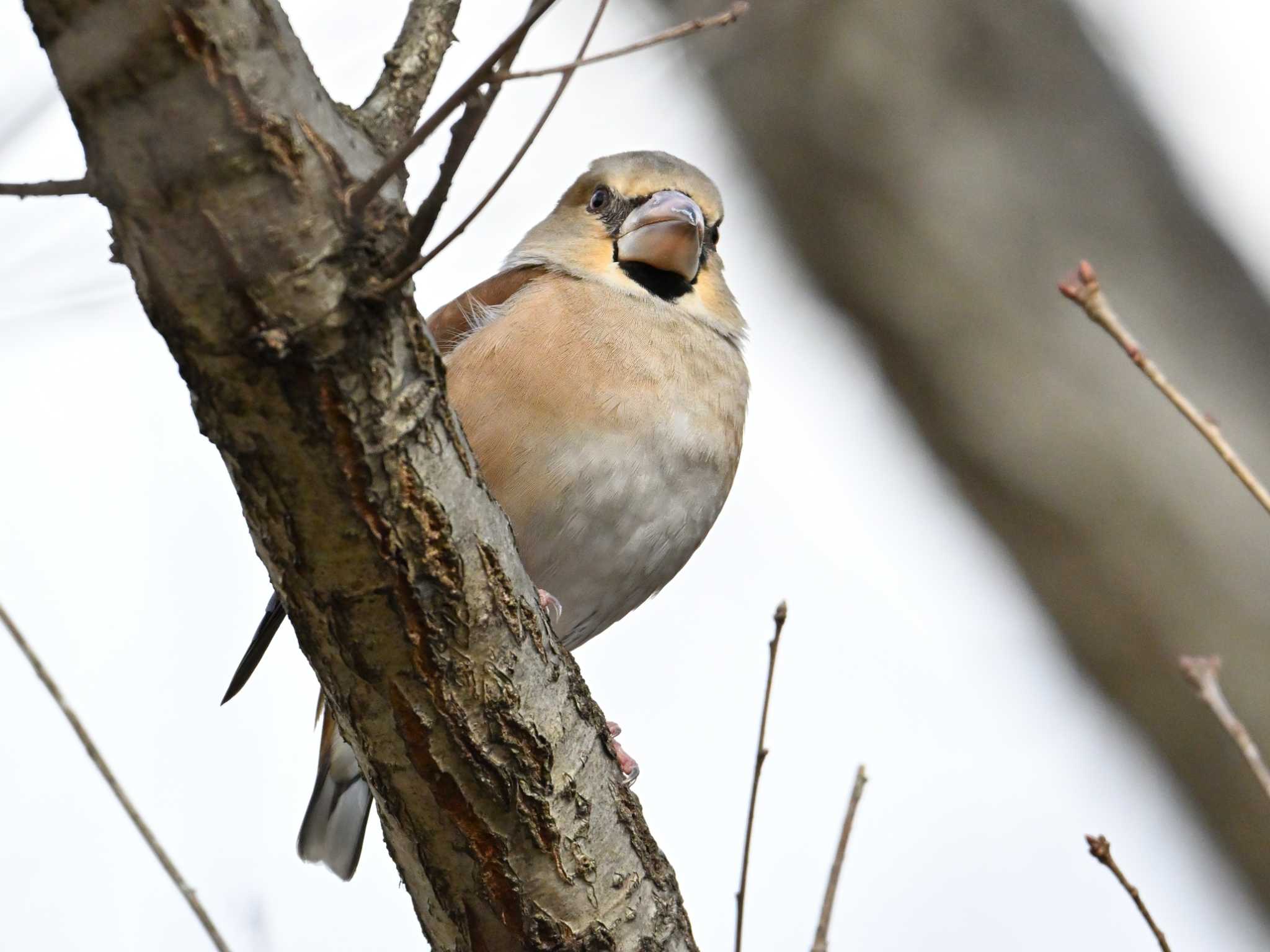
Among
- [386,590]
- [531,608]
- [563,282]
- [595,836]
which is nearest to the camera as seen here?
[386,590]

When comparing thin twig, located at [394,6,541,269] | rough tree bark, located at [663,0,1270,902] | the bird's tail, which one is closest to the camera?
thin twig, located at [394,6,541,269]

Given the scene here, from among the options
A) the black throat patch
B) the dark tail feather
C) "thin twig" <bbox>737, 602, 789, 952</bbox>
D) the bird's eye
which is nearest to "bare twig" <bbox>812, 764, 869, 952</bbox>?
"thin twig" <bbox>737, 602, 789, 952</bbox>

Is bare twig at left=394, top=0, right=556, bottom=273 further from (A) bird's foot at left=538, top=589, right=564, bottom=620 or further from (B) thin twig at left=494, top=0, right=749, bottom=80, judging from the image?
(A) bird's foot at left=538, top=589, right=564, bottom=620

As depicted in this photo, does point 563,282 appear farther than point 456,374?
Yes

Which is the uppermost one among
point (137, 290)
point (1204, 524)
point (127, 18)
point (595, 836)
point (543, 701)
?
point (127, 18)

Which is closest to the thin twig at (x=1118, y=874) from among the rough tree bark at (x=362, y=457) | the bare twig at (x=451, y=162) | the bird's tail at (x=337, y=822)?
the rough tree bark at (x=362, y=457)

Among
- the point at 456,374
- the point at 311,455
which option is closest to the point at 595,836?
→ the point at 311,455

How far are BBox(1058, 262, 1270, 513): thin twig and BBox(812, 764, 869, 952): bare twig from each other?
950 mm

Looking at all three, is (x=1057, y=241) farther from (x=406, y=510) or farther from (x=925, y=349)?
(x=406, y=510)

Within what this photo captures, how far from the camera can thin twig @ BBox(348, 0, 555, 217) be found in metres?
1.44

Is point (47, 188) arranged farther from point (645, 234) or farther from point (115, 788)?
point (645, 234)

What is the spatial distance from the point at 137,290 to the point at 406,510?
0.45 metres

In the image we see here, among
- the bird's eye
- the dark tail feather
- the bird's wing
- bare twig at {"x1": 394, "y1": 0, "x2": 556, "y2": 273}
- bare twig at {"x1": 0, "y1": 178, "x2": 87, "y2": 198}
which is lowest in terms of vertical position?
the dark tail feather

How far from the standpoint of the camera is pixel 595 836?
231 centimetres
